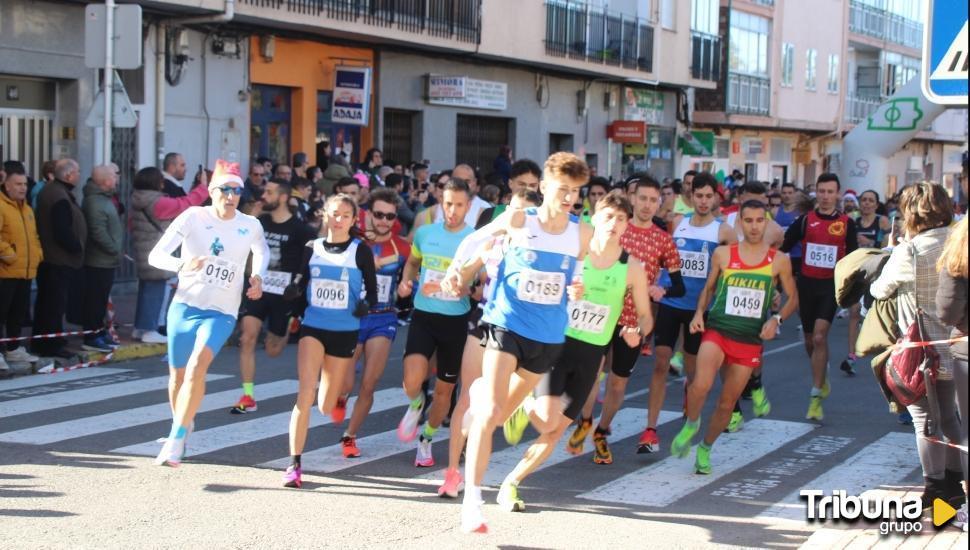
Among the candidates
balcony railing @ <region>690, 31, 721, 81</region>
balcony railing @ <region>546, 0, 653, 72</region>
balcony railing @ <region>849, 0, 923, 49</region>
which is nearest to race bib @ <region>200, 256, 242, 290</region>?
balcony railing @ <region>546, 0, 653, 72</region>

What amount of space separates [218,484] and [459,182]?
2533 mm

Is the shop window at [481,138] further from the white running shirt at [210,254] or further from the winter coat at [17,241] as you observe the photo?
the white running shirt at [210,254]

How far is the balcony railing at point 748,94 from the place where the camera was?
41281mm

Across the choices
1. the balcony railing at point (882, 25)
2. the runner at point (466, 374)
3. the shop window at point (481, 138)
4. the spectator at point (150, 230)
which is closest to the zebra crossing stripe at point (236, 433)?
the runner at point (466, 374)

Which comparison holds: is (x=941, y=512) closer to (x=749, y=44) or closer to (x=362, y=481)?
(x=362, y=481)

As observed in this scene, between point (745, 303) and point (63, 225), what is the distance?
721cm

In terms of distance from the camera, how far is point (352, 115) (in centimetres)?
2300

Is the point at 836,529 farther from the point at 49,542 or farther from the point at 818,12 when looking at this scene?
the point at 818,12

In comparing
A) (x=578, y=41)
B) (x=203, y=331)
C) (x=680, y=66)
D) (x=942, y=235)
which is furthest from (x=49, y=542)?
(x=680, y=66)

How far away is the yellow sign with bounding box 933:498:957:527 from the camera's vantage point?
720 cm

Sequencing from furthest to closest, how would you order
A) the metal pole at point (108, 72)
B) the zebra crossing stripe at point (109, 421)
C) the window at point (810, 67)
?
the window at point (810, 67), the metal pole at point (108, 72), the zebra crossing stripe at point (109, 421)

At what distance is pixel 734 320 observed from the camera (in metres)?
8.81

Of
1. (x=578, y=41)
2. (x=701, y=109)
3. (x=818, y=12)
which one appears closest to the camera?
(x=578, y=41)

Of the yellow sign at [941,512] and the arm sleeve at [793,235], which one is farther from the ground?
the arm sleeve at [793,235]
